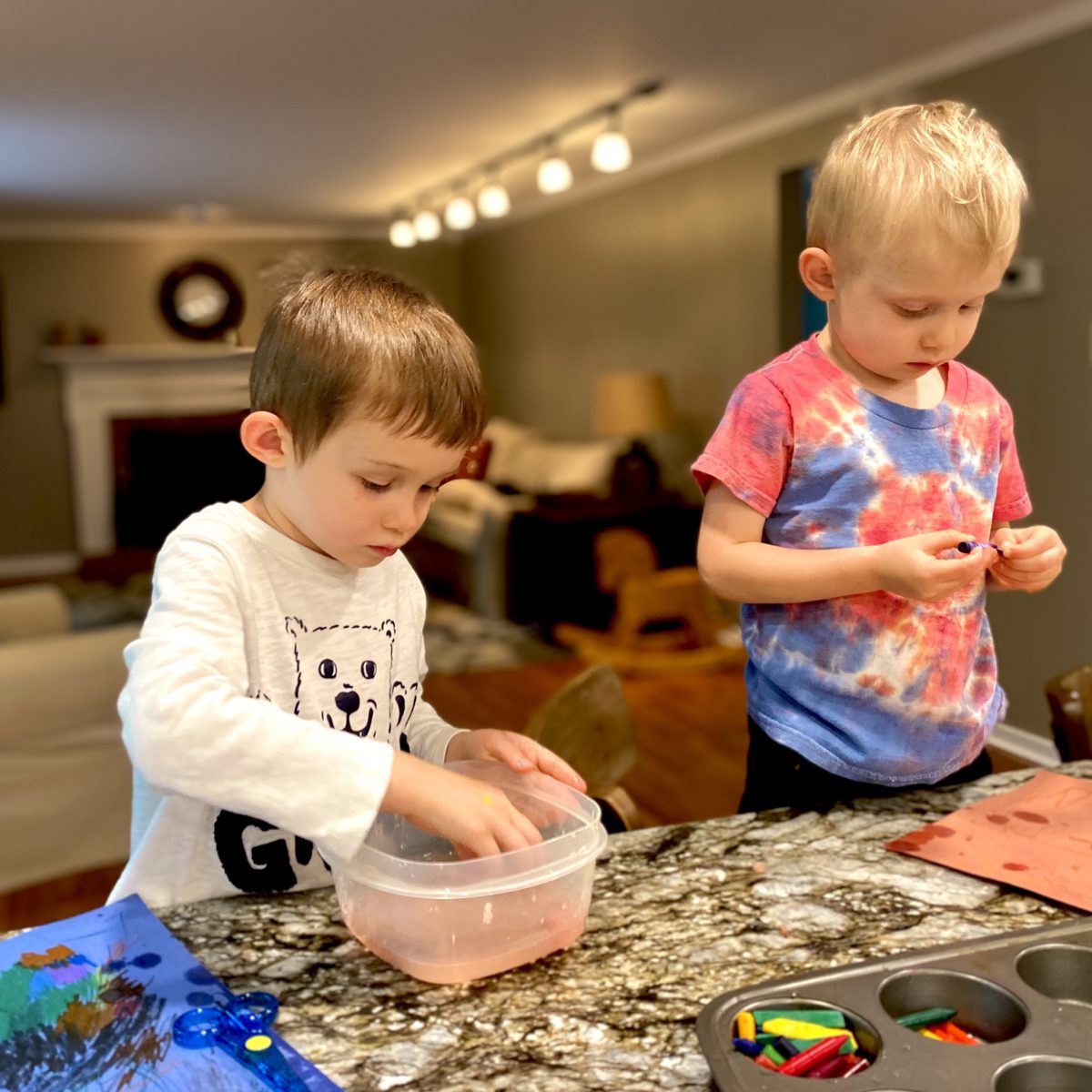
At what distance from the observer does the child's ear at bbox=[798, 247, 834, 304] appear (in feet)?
3.06

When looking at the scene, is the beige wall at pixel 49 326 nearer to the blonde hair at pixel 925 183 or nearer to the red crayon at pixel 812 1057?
the blonde hair at pixel 925 183

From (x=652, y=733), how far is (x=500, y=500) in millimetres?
2098

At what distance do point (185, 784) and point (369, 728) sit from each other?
21 cm

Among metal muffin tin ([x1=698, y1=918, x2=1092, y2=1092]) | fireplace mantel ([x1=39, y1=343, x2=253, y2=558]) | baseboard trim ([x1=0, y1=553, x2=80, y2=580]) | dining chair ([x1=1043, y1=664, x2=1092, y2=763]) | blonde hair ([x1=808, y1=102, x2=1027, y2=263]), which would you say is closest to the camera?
metal muffin tin ([x1=698, y1=918, x2=1092, y2=1092])

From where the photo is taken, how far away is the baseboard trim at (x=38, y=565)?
723 centimetres

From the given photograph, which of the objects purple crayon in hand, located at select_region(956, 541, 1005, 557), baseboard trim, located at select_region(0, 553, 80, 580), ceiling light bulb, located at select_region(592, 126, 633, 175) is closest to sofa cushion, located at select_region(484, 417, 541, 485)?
ceiling light bulb, located at select_region(592, 126, 633, 175)

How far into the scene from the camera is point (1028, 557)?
0.93m

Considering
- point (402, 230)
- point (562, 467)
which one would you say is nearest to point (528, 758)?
point (562, 467)

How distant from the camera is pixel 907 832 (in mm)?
937

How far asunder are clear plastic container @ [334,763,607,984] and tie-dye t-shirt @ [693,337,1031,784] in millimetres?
296

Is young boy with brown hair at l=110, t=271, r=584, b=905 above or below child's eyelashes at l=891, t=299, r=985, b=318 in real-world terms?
below

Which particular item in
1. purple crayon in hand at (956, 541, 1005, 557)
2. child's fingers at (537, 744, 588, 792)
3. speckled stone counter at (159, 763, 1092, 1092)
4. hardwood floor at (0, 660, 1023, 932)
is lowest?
hardwood floor at (0, 660, 1023, 932)

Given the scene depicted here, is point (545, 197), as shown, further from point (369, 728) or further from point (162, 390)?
point (369, 728)

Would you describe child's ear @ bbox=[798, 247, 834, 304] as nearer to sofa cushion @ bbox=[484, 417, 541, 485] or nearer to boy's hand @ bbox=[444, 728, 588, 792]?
boy's hand @ bbox=[444, 728, 588, 792]
